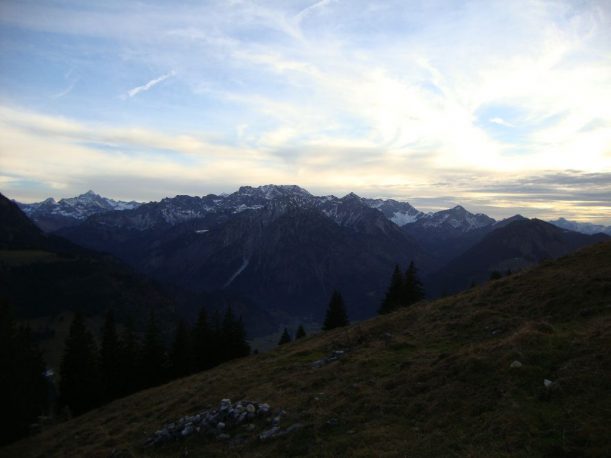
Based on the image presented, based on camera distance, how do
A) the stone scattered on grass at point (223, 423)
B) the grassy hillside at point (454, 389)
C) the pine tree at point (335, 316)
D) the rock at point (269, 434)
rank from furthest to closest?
the pine tree at point (335, 316), the stone scattered on grass at point (223, 423), the rock at point (269, 434), the grassy hillside at point (454, 389)

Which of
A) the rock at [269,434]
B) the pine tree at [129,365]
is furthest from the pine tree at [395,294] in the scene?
the rock at [269,434]

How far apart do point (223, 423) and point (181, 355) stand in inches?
1826

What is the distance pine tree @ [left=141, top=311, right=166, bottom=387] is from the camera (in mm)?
59125

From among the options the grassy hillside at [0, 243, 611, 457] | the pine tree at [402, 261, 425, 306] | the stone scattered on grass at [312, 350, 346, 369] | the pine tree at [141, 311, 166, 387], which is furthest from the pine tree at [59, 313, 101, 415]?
the pine tree at [402, 261, 425, 306]

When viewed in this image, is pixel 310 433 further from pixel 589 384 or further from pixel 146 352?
pixel 146 352

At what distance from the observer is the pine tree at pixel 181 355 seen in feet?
202

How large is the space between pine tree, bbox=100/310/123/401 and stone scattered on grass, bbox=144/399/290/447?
43.1 meters

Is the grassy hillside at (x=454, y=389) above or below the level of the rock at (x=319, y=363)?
above

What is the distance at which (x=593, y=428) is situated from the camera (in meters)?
12.0

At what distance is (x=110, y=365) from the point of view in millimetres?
59969

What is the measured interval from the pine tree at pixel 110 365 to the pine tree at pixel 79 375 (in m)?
1.37

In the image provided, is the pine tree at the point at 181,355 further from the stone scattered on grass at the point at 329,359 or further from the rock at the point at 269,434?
the rock at the point at 269,434

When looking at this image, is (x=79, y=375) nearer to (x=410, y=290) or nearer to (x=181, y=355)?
(x=181, y=355)

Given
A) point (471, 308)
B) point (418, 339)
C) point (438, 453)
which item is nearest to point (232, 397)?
point (418, 339)
